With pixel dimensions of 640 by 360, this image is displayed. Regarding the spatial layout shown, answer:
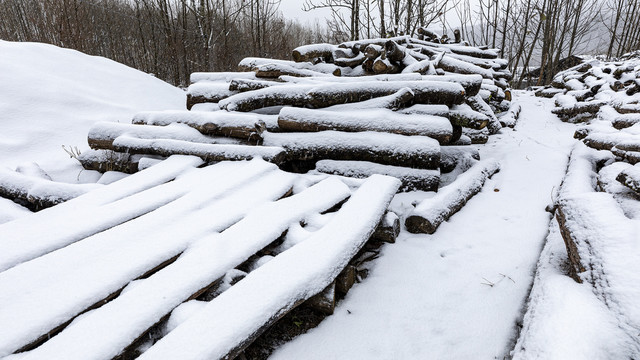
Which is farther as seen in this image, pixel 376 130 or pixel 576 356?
pixel 376 130

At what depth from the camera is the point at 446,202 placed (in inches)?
106

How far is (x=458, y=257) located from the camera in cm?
217

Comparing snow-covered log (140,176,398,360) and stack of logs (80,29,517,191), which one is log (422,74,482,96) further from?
snow-covered log (140,176,398,360)

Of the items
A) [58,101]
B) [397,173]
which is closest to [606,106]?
[397,173]

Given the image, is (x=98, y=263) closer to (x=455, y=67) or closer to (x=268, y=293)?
(x=268, y=293)

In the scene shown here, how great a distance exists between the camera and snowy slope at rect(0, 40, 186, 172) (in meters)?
3.70

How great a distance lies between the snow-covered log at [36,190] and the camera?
247 centimetres

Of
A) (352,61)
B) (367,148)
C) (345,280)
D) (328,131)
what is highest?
(352,61)

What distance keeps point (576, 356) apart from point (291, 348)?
3.55 feet

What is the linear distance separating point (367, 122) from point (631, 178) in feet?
6.61

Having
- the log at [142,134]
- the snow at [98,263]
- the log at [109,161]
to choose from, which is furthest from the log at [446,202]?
the log at [109,161]

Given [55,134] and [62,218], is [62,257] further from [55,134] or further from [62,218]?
[55,134]

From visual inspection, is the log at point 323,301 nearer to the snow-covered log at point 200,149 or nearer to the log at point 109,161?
the snow-covered log at point 200,149

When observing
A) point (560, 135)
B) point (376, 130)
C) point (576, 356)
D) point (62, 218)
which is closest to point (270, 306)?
point (576, 356)
